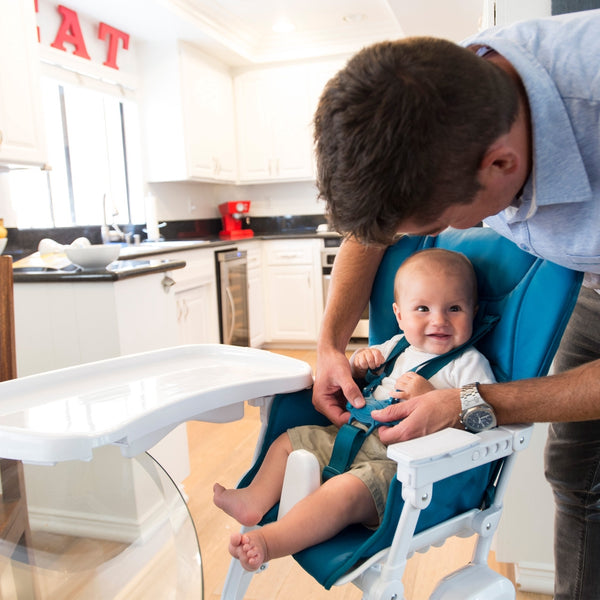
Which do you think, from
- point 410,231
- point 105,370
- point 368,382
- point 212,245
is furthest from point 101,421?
point 212,245

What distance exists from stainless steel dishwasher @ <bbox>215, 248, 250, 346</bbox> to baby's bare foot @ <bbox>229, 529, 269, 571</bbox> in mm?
3352

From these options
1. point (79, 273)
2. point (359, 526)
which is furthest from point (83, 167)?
point (359, 526)

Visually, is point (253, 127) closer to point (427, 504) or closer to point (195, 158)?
point (195, 158)

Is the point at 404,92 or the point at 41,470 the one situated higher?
the point at 404,92

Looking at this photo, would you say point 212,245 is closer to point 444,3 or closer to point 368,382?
point 444,3

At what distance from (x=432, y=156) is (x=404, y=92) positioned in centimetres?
9

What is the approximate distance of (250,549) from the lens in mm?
1053

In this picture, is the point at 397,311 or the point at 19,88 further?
the point at 19,88

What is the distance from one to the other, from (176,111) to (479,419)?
12.9ft

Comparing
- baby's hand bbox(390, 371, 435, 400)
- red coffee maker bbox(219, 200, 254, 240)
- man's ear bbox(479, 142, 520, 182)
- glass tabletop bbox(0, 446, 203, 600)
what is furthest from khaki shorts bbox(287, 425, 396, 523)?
red coffee maker bbox(219, 200, 254, 240)

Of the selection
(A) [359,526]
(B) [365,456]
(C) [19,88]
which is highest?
(C) [19,88]

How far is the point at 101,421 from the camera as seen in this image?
899 mm

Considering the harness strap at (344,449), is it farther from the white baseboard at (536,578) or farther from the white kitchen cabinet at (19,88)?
the white kitchen cabinet at (19,88)

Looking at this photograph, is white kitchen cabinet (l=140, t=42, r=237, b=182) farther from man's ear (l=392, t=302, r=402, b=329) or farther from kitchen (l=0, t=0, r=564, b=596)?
man's ear (l=392, t=302, r=402, b=329)
